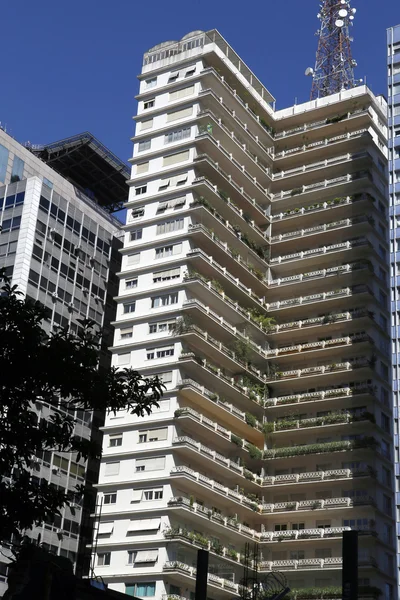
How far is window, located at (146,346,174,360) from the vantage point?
7969cm

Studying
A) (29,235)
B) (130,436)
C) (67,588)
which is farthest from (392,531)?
(67,588)

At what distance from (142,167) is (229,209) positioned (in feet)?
32.0

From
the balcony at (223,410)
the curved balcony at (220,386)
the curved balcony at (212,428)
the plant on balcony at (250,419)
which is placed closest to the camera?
the curved balcony at (212,428)

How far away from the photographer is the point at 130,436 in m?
77.8

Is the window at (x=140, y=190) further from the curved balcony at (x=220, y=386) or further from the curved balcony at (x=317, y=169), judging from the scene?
the curved balcony at (x=220, y=386)

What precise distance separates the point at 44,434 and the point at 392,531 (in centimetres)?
6206

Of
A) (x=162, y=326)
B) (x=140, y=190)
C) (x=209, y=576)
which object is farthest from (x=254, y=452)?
(x=140, y=190)

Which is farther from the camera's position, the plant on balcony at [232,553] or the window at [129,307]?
the window at [129,307]

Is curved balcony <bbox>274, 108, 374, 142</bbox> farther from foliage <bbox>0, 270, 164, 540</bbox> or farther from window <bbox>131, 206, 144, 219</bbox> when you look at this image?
foliage <bbox>0, 270, 164, 540</bbox>

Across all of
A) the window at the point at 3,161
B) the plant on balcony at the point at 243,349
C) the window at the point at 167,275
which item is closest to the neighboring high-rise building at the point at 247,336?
the window at the point at 167,275

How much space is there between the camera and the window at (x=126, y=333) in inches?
3273

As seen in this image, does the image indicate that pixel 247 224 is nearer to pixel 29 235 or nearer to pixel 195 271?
pixel 195 271

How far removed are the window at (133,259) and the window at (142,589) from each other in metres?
29.3

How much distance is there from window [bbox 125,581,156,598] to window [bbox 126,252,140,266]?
29.3 metres
